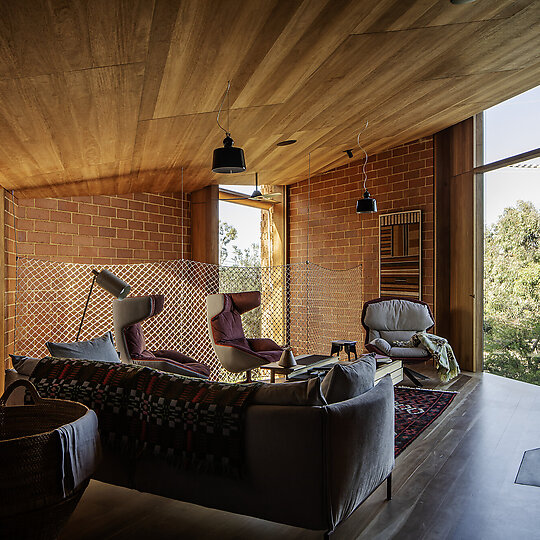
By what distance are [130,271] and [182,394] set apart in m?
3.86

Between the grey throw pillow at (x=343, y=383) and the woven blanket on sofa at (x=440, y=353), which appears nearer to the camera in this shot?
the grey throw pillow at (x=343, y=383)

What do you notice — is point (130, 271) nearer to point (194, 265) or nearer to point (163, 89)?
point (194, 265)

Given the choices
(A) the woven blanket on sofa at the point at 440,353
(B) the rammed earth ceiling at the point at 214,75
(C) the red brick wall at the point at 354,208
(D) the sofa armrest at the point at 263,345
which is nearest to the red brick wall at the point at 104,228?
(B) the rammed earth ceiling at the point at 214,75

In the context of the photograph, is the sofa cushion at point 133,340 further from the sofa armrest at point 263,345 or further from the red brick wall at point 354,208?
the red brick wall at point 354,208

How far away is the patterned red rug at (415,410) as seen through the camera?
377 centimetres

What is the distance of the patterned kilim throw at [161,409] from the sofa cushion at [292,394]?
0.06 meters

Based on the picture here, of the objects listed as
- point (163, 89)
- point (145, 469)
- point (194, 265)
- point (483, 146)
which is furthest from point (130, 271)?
point (483, 146)

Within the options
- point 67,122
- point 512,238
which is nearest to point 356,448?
point 67,122

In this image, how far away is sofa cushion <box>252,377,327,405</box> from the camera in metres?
2.15

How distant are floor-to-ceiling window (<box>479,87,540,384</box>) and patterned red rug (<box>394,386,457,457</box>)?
135 cm

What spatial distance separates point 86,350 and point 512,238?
5.01m

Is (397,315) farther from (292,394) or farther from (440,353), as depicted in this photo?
(292,394)

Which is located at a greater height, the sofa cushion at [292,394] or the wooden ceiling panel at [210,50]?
the wooden ceiling panel at [210,50]

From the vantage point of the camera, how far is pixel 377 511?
100 inches
